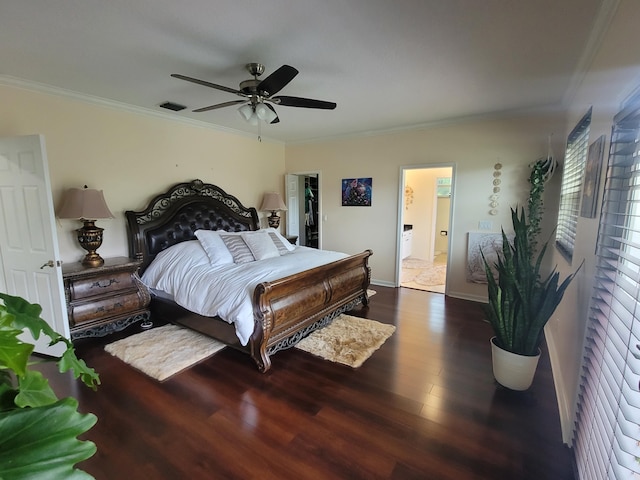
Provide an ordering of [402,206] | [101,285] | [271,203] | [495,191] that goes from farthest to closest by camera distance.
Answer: [271,203] → [402,206] → [495,191] → [101,285]

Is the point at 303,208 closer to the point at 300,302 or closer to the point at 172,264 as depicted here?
the point at 172,264

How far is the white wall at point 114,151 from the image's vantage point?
308cm

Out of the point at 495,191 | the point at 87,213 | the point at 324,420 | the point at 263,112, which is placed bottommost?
the point at 324,420

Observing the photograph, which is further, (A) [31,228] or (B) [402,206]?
(B) [402,206]

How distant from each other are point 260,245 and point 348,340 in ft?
5.42

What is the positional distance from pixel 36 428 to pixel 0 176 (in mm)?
3350

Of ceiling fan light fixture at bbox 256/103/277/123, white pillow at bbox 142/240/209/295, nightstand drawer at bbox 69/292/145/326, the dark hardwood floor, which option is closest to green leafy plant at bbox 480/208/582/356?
the dark hardwood floor

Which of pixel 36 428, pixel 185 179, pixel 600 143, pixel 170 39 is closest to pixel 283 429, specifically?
pixel 36 428

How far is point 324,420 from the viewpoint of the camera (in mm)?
2039

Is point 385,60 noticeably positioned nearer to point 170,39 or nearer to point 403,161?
point 170,39

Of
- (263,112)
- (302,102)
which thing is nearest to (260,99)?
(263,112)

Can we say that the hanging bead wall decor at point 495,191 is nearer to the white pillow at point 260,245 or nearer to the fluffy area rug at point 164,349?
the white pillow at point 260,245

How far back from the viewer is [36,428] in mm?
565

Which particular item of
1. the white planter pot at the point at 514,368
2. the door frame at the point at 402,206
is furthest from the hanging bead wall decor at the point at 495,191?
the white planter pot at the point at 514,368
